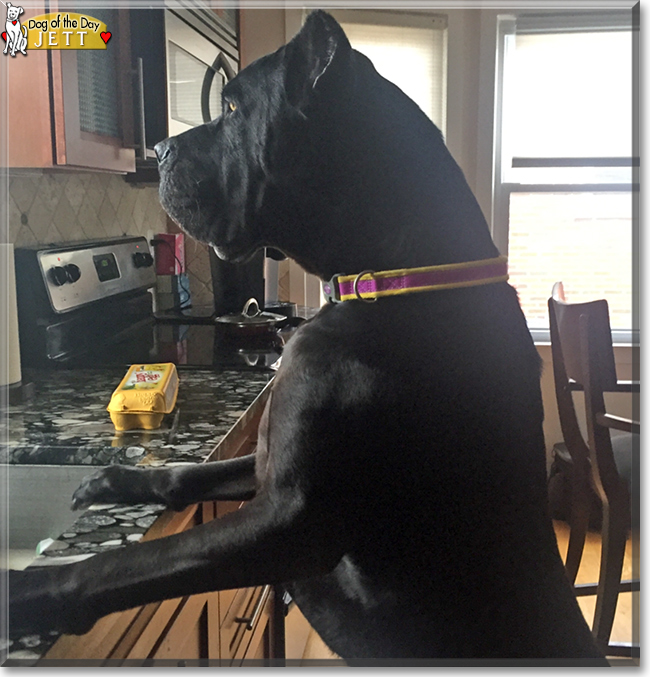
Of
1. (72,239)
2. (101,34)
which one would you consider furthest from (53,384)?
(101,34)

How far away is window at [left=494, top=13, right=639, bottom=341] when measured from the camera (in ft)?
7.01

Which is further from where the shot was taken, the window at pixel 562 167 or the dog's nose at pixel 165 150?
the window at pixel 562 167

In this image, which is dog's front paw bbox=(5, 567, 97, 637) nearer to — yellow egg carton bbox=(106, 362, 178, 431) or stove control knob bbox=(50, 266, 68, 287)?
yellow egg carton bbox=(106, 362, 178, 431)

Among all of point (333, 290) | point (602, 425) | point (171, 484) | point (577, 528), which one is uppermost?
point (333, 290)

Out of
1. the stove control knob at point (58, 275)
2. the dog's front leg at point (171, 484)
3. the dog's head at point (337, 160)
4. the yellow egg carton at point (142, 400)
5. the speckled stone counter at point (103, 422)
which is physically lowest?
the dog's front leg at point (171, 484)

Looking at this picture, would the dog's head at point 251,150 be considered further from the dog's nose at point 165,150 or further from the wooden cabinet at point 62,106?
the wooden cabinet at point 62,106

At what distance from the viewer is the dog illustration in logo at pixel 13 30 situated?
90 centimetres

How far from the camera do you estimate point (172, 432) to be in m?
0.92

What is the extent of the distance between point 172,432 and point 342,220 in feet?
1.35

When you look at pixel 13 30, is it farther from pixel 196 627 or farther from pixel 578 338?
pixel 578 338

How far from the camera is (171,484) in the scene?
0.74 m

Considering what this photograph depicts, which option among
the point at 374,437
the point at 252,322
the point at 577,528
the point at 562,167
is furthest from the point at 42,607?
the point at 562,167

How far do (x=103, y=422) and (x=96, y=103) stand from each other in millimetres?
629

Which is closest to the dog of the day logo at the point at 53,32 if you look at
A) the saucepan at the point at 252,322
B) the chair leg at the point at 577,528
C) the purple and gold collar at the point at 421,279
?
the purple and gold collar at the point at 421,279
